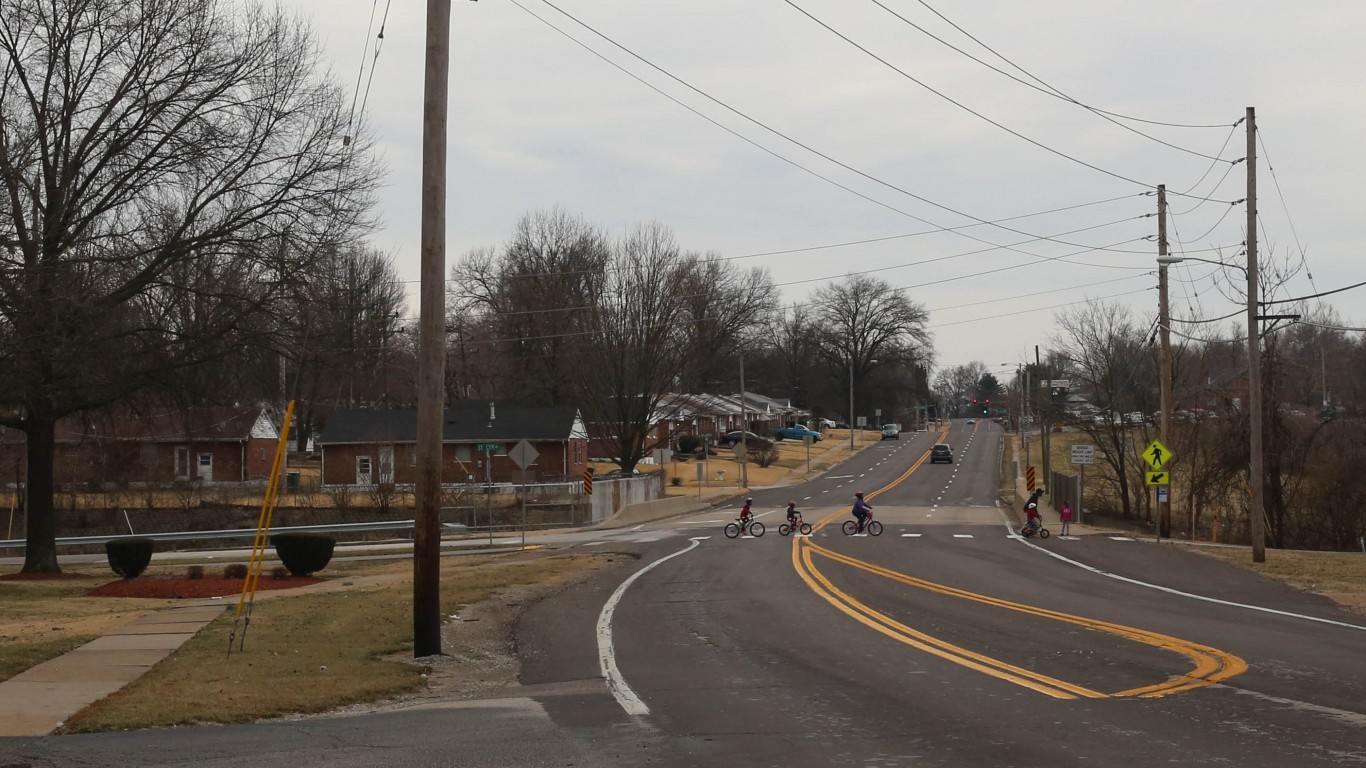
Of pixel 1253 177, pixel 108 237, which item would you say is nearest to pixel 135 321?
pixel 108 237

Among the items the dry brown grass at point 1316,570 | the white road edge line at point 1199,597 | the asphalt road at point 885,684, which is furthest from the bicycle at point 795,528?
the asphalt road at point 885,684

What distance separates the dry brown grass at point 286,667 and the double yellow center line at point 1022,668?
5.76 meters

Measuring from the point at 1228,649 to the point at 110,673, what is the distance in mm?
11683

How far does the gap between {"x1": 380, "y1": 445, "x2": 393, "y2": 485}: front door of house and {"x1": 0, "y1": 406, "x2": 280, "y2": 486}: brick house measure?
5528mm

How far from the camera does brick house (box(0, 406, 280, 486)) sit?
57.9 metres

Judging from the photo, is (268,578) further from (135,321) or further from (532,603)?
(532,603)

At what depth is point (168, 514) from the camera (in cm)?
4994

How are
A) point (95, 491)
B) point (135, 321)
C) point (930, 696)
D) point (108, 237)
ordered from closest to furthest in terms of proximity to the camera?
point (930, 696), point (108, 237), point (135, 321), point (95, 491)

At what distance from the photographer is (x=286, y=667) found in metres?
12.5

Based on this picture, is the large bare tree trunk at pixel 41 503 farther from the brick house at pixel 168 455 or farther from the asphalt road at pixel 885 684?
the brick house at pixel 168 455

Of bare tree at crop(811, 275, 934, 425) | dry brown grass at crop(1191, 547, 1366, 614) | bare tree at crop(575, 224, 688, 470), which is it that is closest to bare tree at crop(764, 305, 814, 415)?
bare tree at crop(811, 275, 934, 425)

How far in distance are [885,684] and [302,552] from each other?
18.1 meters

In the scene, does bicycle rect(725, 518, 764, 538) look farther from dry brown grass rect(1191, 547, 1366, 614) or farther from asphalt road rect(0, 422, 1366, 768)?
asphalt road rect(0, 422, 1366, 768)

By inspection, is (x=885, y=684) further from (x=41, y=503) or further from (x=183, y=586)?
(x=41, y=503)
